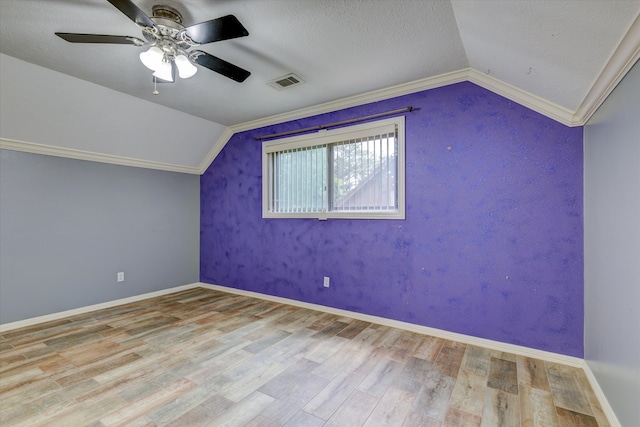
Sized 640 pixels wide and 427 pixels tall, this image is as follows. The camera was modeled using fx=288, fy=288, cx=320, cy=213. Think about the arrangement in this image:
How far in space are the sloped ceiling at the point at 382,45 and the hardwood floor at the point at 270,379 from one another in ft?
6.61

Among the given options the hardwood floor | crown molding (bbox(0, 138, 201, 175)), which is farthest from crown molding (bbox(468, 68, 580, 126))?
crown molding (bbox(0, 138, 201, 175))

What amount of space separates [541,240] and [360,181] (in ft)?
5.83

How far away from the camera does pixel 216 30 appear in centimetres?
171

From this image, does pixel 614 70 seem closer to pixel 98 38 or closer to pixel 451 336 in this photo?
pixel 451 336

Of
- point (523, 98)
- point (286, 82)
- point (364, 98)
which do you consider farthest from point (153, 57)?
point (523, 98)

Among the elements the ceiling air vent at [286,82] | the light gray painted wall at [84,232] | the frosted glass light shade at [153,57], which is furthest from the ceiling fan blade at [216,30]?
the light gray painted wall at [84,232]

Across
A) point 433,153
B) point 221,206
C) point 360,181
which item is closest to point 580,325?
point 433,153

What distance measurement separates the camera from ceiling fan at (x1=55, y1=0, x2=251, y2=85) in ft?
5.40

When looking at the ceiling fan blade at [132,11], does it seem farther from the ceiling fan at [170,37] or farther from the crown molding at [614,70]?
the crown molding at [614,70]

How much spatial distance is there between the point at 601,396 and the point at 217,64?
11.2ft

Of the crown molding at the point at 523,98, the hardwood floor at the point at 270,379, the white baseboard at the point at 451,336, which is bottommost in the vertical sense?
the hardwood floor at the point at 270,379

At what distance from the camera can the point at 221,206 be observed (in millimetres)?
4605

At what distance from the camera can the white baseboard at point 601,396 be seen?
163 centimetres

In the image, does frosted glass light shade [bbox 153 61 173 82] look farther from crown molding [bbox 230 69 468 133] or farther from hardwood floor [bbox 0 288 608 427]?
hardwood floor [bbox 0 288 608 427]
